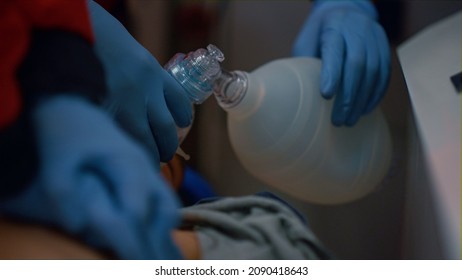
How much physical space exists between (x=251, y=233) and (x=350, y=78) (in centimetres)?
41

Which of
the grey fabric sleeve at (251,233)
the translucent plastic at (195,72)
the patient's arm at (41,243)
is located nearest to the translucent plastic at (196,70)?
the translucent plastic at (195,72)

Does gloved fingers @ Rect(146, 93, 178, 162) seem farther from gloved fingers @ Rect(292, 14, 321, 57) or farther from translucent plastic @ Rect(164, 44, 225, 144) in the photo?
gloved fingers @ Rect(292, 14, 321, 57)

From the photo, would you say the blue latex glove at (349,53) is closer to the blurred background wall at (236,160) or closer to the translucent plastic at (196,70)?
the blurred background wall at (236,160)

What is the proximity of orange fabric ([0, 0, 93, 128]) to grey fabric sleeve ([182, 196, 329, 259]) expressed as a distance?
23 cm

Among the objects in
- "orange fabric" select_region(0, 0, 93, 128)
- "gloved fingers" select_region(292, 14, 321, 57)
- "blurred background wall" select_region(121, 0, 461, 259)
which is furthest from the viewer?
"gloved fingers" select_region(292, 14, 321, 57)

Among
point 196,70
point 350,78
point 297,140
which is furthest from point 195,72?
point 350,78

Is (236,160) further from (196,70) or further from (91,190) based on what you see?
(91,190)

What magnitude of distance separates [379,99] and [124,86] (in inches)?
18.7

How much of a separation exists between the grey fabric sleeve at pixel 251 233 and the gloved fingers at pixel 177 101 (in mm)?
133

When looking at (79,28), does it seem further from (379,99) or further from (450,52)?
(450,52)

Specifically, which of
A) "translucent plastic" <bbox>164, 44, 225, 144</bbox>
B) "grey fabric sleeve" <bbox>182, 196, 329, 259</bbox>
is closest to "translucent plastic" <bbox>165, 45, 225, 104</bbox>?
"translucent plastic" <bbox>164, 44, 225, 144</bbox>

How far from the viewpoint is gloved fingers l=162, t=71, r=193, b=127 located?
73 centimetres
